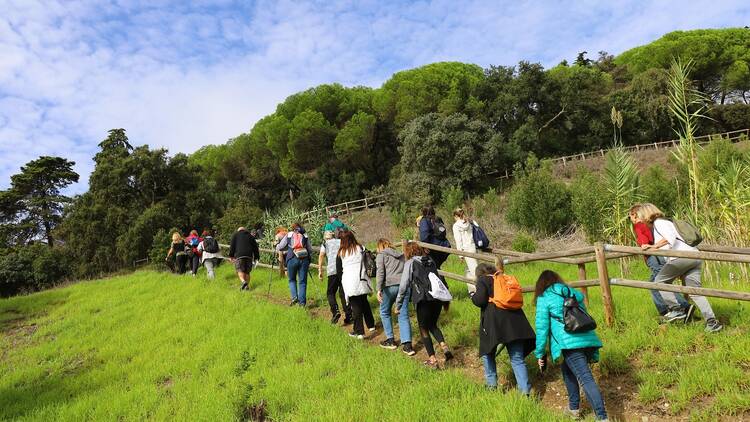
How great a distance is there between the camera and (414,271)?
5.74m

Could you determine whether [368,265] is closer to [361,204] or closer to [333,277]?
[333,277]

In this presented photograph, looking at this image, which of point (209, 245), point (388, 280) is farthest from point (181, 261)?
point (388, 280)

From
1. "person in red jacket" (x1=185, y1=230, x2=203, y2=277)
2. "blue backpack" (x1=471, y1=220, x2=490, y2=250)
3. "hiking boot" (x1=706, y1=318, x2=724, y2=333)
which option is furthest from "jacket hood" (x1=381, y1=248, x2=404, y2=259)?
"person in red jacket" (x1=185, y1=230, x2=203, y2=277)

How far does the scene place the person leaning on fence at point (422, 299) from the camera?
556 cm

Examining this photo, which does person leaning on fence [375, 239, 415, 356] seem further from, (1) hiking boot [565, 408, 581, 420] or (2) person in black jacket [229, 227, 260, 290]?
(2) person in black jacket [229, 227, 260, 290]

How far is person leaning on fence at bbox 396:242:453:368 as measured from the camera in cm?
556

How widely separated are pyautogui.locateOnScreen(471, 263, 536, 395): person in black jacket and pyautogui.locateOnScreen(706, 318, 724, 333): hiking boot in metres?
1.95

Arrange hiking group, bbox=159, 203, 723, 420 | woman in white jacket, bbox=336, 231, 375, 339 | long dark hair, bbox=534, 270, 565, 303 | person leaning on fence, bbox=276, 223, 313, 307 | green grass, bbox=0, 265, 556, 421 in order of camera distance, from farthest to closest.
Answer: person leaning on fence, bbox=276, 223, 313, 307
woman in white jacket, bbox=336, 231, 375, 339
green grass, bbox=0, 265, 556, 421
long dark hair, bbox=534, 270, 565, 303
hiking group, bbox=159, 203, 723, 420

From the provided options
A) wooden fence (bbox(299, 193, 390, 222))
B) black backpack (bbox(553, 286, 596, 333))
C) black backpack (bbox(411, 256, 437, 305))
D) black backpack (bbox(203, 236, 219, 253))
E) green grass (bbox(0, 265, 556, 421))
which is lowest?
green grass (bbox(0, 265, 556, 421))

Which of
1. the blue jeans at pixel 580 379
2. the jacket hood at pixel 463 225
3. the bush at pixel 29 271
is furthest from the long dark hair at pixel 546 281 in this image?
the bush at pixel 29 271

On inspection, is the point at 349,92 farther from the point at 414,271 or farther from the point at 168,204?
the point at 414,271

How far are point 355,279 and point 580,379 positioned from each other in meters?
3.65

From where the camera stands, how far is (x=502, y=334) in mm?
4477

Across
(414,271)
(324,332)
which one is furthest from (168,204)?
Result: (414,271)
